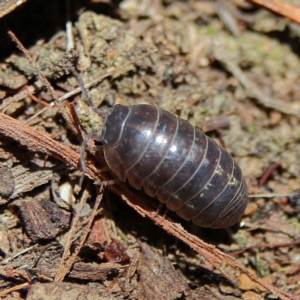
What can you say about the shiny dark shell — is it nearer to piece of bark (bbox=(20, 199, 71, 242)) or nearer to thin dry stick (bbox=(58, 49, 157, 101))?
thin dry stick (bbox=(58, 49, 157, 101))

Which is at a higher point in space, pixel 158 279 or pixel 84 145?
pixel 84 145

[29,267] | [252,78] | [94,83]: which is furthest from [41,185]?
[252,78]

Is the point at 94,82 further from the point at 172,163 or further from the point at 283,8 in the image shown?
the point at 283,8

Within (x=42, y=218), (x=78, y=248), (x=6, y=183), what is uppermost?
(x=6, y=183)

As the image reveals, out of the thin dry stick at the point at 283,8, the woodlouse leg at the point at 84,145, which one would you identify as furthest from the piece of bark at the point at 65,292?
the thin dry stick at the point at 283,8

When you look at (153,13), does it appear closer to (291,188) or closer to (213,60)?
(213,60)

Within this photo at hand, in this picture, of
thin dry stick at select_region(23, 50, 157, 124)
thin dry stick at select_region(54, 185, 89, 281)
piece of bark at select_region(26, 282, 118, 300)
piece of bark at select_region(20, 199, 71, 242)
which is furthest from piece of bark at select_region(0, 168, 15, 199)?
piece of bark at select_region(26, 282, 118, 300)

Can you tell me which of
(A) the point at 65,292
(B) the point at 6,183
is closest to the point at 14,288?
(A) the point at 65,292
